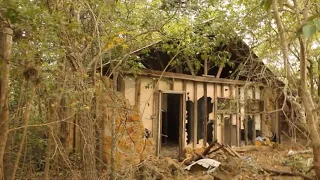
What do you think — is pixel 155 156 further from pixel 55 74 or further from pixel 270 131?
pixel 270 131

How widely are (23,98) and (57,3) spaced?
5.11 ft

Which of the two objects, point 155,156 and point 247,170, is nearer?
point 247,170

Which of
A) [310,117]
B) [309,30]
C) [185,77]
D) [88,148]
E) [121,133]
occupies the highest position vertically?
[185,77]

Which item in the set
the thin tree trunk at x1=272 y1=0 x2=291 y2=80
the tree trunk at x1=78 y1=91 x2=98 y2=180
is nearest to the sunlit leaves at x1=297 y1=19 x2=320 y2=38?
the tree trunk at x1=78 y1=91 x2=98 y2=180

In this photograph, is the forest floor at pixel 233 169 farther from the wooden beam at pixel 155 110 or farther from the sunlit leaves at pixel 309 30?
the sunlit leaves at pixel 309 30

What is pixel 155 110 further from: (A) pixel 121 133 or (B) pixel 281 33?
(B) pixel 281 33

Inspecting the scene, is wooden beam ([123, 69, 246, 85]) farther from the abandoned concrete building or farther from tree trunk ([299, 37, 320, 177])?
tree trunk ([299, 37, 320, 177])

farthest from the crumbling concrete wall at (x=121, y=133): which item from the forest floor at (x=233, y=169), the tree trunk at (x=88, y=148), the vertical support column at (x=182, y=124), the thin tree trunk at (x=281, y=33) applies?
the thin tree trunk at (x=281, y=33)

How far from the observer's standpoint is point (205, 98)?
10352 mm

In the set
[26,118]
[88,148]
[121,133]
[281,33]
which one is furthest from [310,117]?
[26,118]

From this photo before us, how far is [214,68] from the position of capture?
11.6m

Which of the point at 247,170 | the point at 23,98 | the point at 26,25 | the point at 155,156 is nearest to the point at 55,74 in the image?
the point at 23,98

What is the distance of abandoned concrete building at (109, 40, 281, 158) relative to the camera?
875 centimetres

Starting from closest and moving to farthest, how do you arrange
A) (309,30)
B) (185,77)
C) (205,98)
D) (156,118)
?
(309,30) → (156,118) → (185,77) → (205,98)
